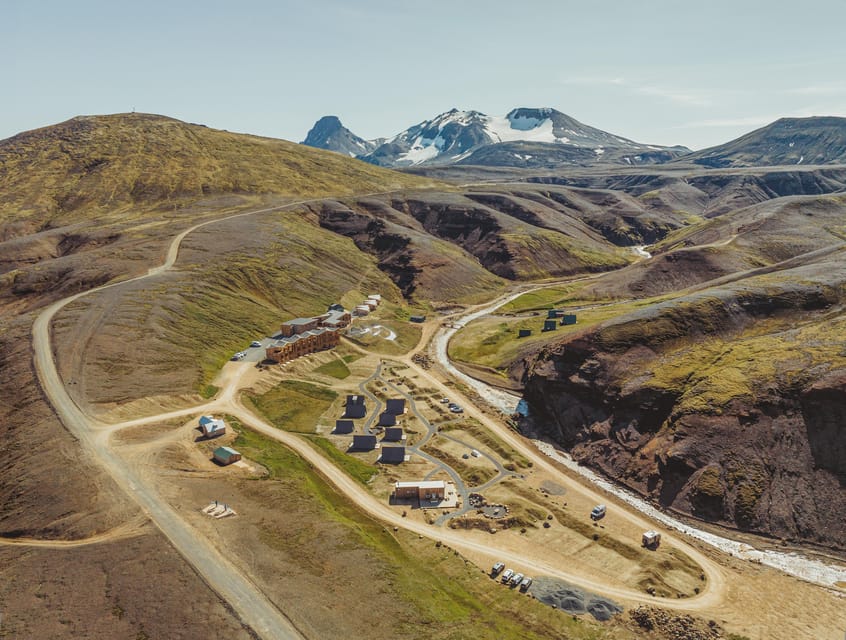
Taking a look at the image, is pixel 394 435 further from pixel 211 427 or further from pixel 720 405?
pixel 720 405

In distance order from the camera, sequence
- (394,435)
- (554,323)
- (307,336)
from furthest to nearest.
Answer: (554,323) < (307,336) < (394,435)

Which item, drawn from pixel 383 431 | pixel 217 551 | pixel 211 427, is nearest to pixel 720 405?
pixel 383 431

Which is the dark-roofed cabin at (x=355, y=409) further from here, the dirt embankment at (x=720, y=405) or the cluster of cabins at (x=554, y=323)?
the cluster of cabins at (x=554, y=323)

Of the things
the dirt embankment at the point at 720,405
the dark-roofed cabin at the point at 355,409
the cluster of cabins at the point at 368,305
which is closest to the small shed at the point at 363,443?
the dark-roofed cabin at the point at 355,409

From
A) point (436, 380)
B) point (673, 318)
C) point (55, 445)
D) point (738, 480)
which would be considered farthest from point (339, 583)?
point (673, 318)

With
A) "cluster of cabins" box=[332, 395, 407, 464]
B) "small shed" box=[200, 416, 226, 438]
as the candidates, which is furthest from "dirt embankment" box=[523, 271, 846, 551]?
"small shed" box=[200, 416, 226, 438]

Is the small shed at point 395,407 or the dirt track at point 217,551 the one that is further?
the small shed at point 395,407
